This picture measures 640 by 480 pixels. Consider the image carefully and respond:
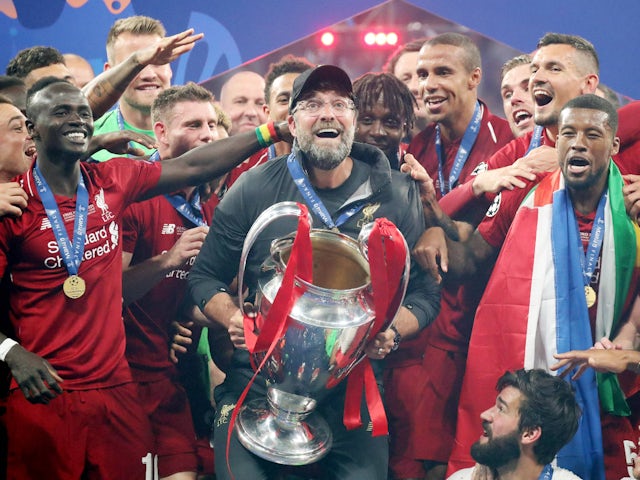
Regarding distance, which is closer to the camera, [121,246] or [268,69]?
[121,246]

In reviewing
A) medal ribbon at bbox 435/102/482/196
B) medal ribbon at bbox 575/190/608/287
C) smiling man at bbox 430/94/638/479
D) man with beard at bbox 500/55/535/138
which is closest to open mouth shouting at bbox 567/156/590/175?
smiling man at bbox 430/94/638/479

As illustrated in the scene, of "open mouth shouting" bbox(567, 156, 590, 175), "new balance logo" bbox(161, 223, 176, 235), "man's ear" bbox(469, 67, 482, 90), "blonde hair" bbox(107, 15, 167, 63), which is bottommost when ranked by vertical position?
"new balance logo" bbox(161, 223, 176, 235)

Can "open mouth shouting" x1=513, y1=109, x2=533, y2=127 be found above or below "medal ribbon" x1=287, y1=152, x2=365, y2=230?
above

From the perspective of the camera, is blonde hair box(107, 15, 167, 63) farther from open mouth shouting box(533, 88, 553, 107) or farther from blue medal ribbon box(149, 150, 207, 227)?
open mouth shouting box(533, 88, 553, 107)

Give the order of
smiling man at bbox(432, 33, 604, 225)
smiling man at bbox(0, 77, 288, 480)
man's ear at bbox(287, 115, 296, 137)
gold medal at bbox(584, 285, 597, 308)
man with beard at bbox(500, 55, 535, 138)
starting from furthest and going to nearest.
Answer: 1. man with beard at bbox(500, 55, 535, 138)
2. smiling man at bbox(432, 33, 604, 225)
3. gold medal at bbox(584, 285, 597, 308)
4. man's ear at bbox(287, 115, 296, 137)
5. smiling man at bbox(0, 77, 288, 480)

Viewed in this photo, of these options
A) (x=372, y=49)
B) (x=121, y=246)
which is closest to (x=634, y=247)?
(x=372, y=49)

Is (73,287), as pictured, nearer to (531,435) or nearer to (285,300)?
(285,300)

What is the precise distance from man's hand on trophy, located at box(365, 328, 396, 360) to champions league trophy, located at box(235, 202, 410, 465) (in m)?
0.02

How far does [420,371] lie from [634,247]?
0.87 meters

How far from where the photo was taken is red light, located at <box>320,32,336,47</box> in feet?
11.6

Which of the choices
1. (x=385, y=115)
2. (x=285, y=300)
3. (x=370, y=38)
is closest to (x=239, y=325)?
(x=285, y=300)

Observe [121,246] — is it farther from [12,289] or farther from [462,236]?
[462,236]

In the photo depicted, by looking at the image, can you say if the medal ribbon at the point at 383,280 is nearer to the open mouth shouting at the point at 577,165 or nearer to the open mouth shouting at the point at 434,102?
the open mouth shouting at the point at 434,102

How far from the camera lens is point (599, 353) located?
3.20 meters
